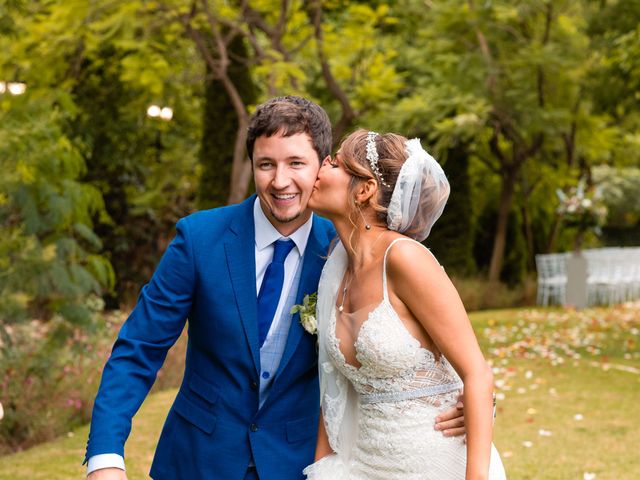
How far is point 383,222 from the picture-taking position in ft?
8.92

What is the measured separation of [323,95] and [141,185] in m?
3.77

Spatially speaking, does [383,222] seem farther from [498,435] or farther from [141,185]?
[141,185]

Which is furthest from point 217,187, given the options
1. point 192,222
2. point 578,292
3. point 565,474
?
point 192,222

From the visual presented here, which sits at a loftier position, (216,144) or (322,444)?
(216,144)

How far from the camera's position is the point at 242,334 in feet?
9.09

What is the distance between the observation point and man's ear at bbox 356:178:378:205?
105 inches

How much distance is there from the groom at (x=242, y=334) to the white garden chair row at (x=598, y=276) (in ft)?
58.5

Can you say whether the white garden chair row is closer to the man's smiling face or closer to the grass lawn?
the grass lawn

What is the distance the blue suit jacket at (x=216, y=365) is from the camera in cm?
277

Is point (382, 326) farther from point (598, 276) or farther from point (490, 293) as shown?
point (598, 276)

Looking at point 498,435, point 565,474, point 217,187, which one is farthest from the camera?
point 217,187

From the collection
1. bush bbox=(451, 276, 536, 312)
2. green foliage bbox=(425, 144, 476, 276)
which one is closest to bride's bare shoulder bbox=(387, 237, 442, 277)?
bush bbox=(451, 276, 536, 312)

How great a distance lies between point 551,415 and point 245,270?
6747 millimetres

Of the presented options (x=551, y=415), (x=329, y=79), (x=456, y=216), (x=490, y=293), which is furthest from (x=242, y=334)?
(x=490, y=293)
